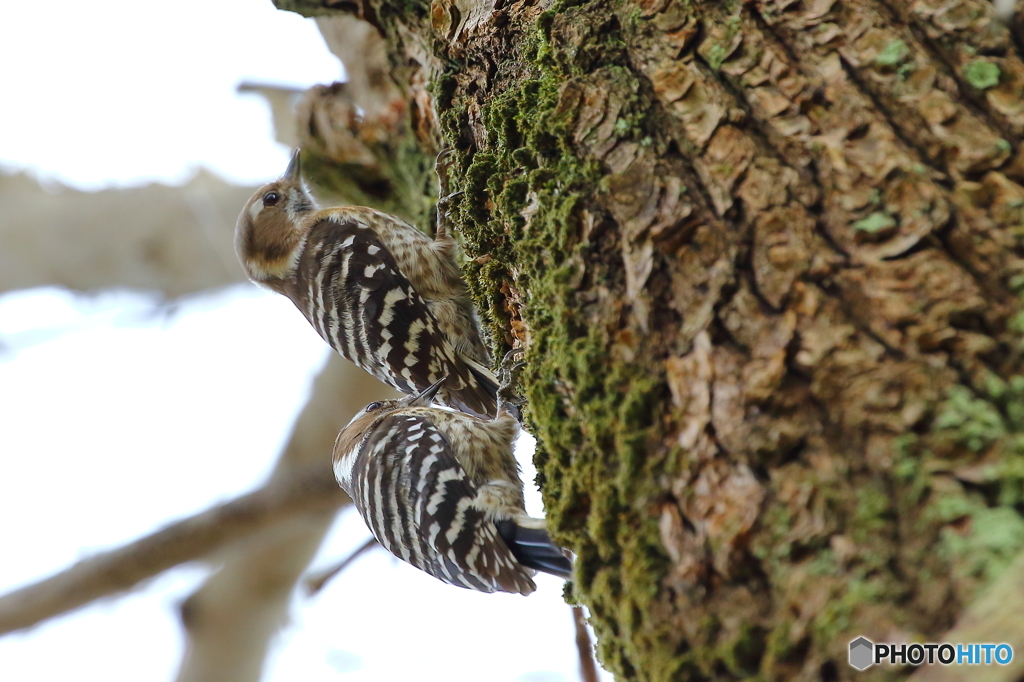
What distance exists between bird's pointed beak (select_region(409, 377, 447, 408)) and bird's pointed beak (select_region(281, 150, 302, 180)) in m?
1.32

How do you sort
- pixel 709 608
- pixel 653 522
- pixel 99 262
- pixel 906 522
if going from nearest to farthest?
pixel 906 522
pixel 709 608
pixel 653 522
pixel 99 262

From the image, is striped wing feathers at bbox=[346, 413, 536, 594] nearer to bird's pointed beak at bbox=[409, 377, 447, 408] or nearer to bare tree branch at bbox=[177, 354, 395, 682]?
bird's pointed beak at bbox=[409, 377, 447, 408]

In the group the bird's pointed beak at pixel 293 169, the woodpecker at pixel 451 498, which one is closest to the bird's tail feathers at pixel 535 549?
the woodpecker at pixel 451 498

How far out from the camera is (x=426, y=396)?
3385 millimetres

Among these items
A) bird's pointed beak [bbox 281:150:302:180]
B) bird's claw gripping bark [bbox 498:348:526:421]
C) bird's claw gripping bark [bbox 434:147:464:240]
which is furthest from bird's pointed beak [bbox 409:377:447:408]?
bird's pointed beak [bbox 281:150:302:180]

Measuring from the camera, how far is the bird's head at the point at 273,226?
3.80 meters

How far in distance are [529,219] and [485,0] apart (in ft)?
2.47

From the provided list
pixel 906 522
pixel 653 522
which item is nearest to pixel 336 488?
pixel 653 522

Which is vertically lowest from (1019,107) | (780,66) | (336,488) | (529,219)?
(336,488)

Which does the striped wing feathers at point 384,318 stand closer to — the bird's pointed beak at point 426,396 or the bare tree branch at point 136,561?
the bird's pointed beak at point 426,396

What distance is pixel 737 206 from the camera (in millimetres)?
1374

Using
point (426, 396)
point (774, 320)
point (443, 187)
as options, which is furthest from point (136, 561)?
point (774, 320)

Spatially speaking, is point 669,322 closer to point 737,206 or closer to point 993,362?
point 737,206

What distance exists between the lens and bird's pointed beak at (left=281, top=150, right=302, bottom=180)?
153 inches
